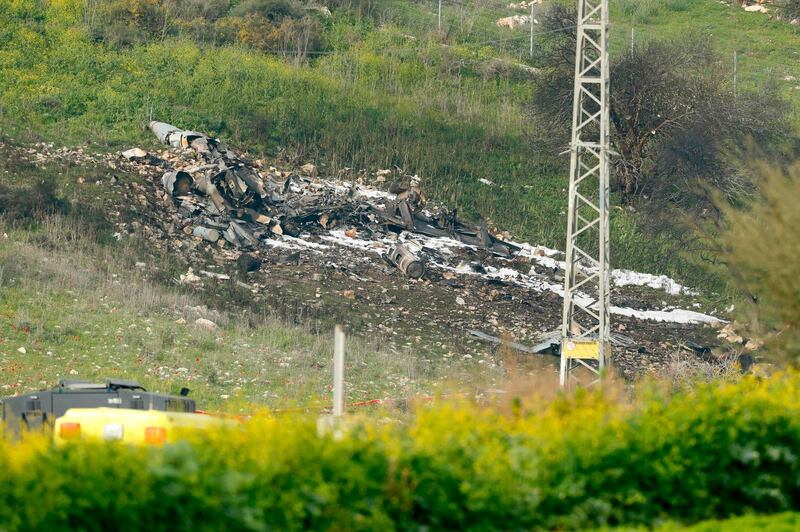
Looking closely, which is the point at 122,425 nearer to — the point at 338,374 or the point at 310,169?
the point at 338,374

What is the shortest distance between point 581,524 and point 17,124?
2763cm

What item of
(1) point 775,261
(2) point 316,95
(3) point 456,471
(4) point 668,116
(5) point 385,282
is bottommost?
(5) point 385,282

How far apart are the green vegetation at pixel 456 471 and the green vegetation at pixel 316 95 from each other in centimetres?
2264

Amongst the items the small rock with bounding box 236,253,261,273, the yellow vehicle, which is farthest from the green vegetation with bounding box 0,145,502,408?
the yellow vehicle

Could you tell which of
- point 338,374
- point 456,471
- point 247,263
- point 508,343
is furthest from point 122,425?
point 247,263

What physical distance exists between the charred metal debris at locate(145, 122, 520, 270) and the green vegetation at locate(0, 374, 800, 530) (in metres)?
17.8

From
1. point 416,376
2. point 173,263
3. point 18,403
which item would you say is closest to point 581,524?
point 18,403

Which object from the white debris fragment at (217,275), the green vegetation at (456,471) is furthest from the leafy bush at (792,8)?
the green vegetation at (456,471)

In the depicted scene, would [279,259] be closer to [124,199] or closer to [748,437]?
[124,199]

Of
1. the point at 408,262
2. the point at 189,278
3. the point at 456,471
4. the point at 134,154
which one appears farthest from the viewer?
the point at 134,154

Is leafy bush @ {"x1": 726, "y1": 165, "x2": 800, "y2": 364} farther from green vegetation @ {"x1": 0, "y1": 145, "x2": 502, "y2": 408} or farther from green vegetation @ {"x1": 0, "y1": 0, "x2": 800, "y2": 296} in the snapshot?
green vegetation @ {"x1": 0, "y1": 0, "x2": 800, "y2": 296}

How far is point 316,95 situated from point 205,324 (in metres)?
19.0

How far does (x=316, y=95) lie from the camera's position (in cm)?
3912

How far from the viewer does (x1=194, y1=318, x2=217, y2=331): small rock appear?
2144 cm
